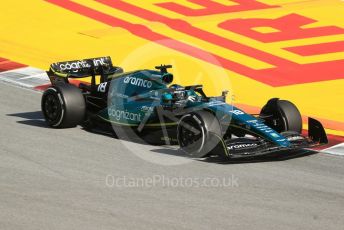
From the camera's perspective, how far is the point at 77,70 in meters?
17.9

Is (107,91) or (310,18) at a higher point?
(310,18)

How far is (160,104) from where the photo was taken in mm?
15602

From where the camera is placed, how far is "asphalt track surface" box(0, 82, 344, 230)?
11.7 metres

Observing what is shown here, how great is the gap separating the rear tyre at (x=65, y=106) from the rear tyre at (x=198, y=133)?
243cm

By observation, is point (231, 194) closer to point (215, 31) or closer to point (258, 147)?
point (258, 147)

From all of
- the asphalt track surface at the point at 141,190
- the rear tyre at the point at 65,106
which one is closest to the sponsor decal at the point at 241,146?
the asphalt track surface at the point at 141,190

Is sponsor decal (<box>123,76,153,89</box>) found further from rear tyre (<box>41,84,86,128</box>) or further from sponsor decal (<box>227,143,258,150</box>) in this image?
sponsor decal (<box>227,143,258,150</box>)

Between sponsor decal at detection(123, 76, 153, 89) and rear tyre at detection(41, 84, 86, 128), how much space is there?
0.91m

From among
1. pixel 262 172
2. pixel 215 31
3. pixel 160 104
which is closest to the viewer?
pixel 262 172

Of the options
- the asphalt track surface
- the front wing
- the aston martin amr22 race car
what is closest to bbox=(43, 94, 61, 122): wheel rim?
the aston martin amr22 race car

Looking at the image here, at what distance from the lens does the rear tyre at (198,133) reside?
14449 millimetres

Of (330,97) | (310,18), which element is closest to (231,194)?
(330,97)

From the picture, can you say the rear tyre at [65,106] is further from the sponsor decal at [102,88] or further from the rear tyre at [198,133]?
the rear tyre at [198,133]

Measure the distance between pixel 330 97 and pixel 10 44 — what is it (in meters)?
8.92
